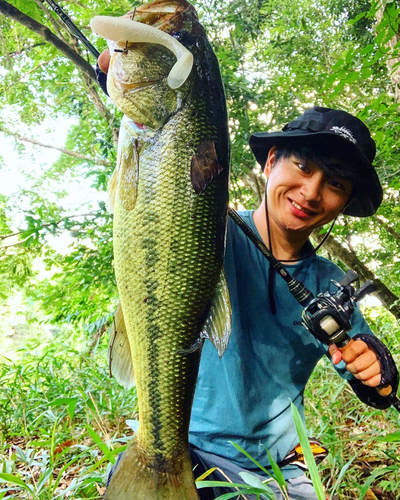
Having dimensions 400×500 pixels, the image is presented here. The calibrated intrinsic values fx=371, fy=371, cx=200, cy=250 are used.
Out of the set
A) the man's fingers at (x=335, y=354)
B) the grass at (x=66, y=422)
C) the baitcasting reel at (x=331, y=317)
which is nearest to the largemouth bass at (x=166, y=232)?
the baitcasting reel at (x=331, y=317)

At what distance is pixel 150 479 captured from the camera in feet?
4.43

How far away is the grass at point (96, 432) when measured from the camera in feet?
7.20

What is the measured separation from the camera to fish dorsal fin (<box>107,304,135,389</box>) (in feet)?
4.67

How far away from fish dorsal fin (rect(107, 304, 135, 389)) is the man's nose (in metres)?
1.17

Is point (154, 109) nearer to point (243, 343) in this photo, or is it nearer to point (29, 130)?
point (243, 343)

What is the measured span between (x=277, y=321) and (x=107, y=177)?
349 centimetres

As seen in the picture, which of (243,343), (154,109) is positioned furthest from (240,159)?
(154,109)

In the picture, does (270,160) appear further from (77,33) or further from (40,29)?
(40,29)

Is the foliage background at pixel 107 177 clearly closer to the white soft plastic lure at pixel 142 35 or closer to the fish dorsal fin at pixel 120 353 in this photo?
the fish dorsal fin at pixel 120 353

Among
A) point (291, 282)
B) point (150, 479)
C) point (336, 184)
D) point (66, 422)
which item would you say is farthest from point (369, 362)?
point (66, 422)

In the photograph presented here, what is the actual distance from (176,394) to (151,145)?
912mm

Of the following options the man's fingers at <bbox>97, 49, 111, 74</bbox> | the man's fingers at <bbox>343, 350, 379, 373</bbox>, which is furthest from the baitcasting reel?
the man's fingers at <bbox>97, 49, 111, 74</bbox>

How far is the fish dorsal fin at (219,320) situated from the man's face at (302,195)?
2.82 ft

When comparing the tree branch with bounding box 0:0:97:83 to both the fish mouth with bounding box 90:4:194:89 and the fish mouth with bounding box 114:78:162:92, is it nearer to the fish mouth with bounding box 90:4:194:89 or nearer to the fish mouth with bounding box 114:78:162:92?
the fish mouth with bounding box 114:78:162:92
